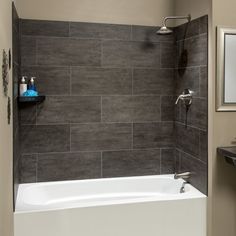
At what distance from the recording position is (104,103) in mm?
3510

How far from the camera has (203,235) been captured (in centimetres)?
297

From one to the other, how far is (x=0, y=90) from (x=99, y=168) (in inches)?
70.3

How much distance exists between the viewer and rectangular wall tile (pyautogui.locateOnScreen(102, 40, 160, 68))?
11.4 feet

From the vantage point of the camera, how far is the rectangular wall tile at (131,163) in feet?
11.7

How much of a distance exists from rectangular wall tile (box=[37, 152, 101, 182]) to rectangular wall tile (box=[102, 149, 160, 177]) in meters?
0.11

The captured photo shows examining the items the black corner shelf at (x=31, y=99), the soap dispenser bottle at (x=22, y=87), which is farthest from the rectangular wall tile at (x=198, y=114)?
the soap dispenser bottle at (x=22, y=87)

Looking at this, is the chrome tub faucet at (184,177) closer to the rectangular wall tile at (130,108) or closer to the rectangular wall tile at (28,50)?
the rectangular wall tile at (130,108)

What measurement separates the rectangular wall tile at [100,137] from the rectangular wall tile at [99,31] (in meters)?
0.90

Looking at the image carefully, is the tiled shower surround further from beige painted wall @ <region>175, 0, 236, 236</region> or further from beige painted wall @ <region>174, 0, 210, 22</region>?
beige painted wall @ <region>175, 0, 236, 236</region>

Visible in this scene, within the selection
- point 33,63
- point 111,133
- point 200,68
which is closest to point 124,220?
point 111,133

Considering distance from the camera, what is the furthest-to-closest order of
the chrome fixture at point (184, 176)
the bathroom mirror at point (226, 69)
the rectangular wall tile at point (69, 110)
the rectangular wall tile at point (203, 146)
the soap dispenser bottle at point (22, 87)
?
the rectangular wall tile at point (69, 110) → the chrome fixture at point (184, 176) → the soap dispenser bottle at point (22, 87) → the rectangular wall tile at point (203, 146) → the bathroom mirror at point (226, 69)

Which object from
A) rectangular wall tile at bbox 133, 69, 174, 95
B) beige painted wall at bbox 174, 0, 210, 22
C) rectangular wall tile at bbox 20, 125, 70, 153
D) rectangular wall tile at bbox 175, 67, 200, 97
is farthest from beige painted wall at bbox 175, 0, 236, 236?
rectangular wall tile at bbox 20, 125, 70, 153

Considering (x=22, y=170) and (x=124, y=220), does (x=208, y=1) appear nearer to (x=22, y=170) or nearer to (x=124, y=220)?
(x=124, y=220)

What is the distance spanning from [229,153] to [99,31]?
1750 mm
